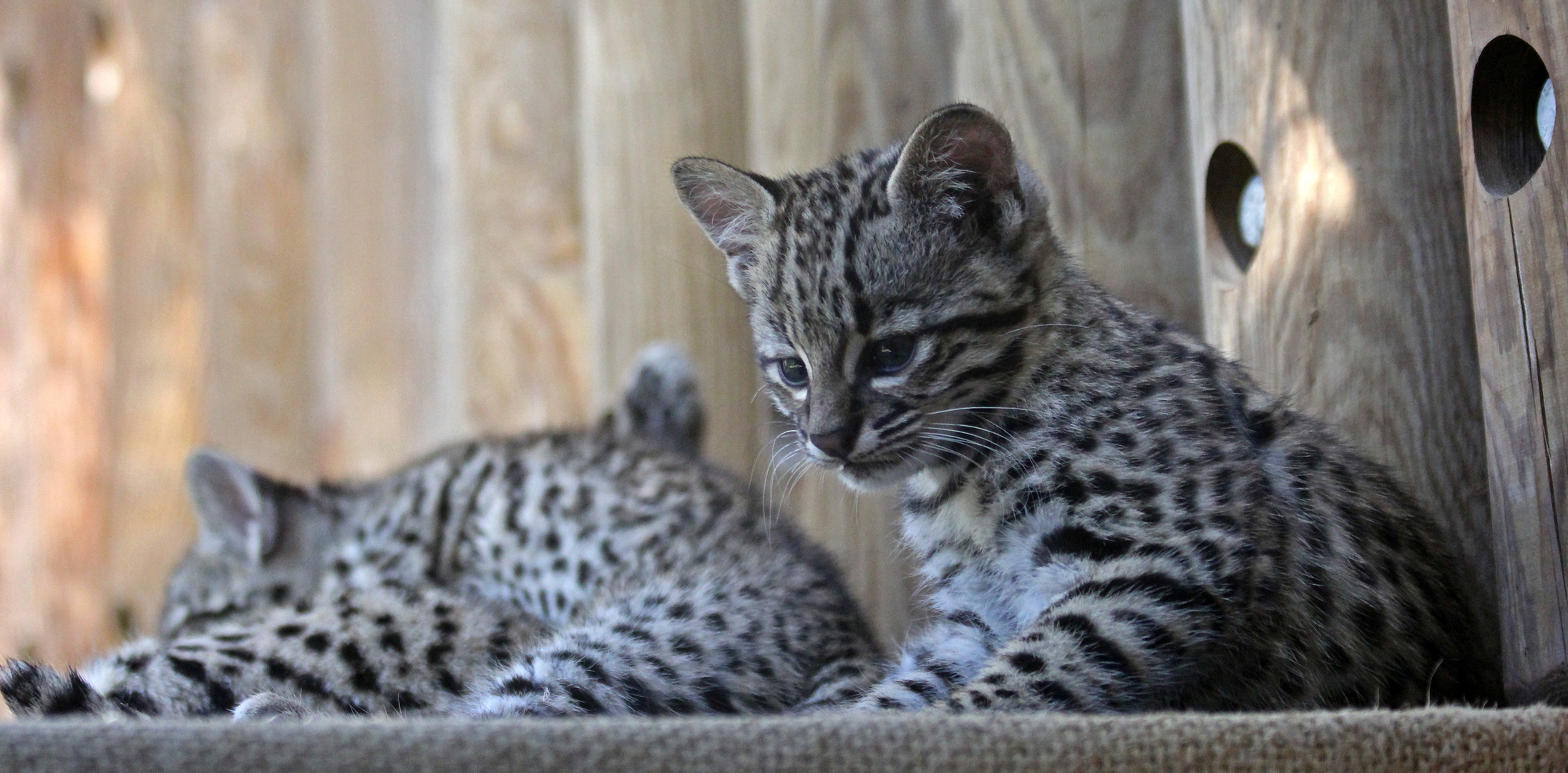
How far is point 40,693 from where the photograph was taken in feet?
11.2

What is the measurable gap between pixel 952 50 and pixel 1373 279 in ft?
6.48

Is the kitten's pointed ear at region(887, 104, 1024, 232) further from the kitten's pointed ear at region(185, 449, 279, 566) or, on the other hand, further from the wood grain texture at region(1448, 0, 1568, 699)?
the kitten's pointed ear at region(185, 449, 279, 566)

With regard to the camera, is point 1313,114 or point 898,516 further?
point 898,516

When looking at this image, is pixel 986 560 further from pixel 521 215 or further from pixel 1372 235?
pixel 521 215

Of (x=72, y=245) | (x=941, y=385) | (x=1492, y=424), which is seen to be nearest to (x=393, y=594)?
(x=941, y=385)

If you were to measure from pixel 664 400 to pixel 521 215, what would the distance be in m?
1.80

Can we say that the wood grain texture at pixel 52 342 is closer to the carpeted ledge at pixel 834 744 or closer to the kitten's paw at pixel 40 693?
the kitten's paw at pixel 40 693

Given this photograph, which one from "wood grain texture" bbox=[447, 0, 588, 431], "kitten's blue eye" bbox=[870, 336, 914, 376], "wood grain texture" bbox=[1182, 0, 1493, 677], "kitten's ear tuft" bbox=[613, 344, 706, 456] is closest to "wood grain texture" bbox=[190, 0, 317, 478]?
"wood grain texture" bbox=[447, 0, 588, 431]

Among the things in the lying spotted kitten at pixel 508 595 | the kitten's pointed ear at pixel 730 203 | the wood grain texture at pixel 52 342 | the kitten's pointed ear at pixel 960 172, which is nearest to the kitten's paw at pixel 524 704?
the lying spotted kitten at pixel 508 595

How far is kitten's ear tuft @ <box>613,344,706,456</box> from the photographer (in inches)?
225

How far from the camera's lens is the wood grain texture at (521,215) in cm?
707

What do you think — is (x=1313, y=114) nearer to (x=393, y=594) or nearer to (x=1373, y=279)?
(x=1373, y=279)

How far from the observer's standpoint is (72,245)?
8422 millimetres

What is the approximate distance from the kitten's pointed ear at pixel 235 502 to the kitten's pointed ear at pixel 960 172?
315cm
